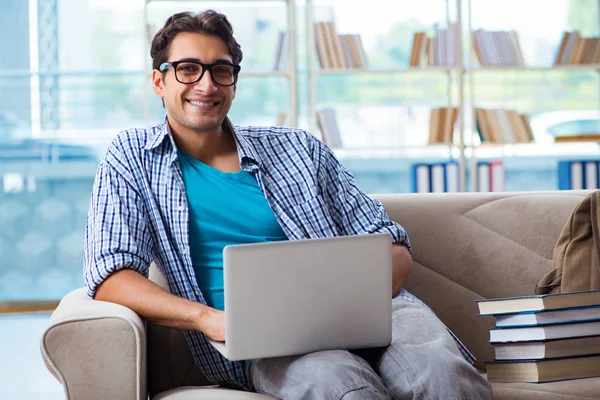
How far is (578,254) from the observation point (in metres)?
1.85

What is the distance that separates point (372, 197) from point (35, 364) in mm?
2226

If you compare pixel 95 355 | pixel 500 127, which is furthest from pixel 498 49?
pixel 95 355

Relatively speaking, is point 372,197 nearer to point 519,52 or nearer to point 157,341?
point 157,341

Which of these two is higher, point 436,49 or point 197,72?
point 436,49

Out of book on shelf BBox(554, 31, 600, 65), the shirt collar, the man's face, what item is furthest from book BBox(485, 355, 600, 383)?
book on shelf BBox(554, 31, 600, 65)

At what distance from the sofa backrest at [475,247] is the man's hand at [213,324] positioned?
0.63m

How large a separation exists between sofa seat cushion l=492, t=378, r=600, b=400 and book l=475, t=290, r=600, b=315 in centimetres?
15

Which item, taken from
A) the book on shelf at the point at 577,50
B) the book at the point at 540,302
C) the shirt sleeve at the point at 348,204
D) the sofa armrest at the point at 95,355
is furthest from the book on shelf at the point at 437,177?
the sofa armrest at the point at 95,355

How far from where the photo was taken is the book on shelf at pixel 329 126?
4340 millimetres

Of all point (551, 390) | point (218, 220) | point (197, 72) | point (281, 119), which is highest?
point (197, 72)

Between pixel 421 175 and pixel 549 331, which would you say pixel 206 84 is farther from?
pixel 421 175

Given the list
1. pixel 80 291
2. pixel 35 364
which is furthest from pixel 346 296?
pixel 35 364

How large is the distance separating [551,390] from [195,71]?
106 centimetres

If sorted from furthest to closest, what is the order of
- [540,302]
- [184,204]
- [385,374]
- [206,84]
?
[206,84] < [184,204] < [540,302] < [385,374]
